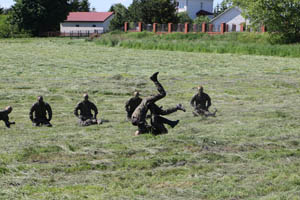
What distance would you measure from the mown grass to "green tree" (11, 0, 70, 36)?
25.5 metres

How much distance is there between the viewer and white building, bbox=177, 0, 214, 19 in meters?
116

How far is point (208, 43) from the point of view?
1860 inches

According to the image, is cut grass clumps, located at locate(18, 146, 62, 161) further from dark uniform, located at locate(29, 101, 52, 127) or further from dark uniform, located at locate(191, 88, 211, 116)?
dark uniform, located at locate(191, 88, 211, 116)

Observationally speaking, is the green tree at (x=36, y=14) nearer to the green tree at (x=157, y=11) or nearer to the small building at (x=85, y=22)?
the green tree at (x=157, y=11)

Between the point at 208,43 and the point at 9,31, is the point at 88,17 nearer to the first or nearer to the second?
the point at 9,31

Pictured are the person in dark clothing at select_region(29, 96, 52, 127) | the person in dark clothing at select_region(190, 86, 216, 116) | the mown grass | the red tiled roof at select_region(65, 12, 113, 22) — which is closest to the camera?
the person in dark clothing at select_region(29, 96, 52, 127)

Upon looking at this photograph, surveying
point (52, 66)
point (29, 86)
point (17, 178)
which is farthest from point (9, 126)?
point (52, 66)

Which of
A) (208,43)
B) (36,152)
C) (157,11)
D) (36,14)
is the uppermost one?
(157,11)

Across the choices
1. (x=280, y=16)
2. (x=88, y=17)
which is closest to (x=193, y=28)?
(x=280, y=16)

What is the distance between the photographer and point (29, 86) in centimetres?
1906

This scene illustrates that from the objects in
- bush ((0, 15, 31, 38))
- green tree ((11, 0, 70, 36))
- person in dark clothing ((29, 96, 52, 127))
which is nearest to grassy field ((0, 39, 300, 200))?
person in dark clothing ((29, 96, 52, 127))

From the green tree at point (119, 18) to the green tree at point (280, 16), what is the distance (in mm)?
45407

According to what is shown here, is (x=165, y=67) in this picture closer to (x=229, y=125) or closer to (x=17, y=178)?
(x=229, y=125)

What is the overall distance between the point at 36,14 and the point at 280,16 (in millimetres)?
47166
